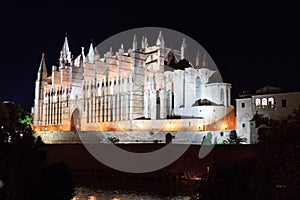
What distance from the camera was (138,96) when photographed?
36.1 m

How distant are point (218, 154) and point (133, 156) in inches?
229

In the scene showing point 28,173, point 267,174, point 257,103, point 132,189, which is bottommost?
point 132,189

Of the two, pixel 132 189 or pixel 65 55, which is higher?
pixel 65 55

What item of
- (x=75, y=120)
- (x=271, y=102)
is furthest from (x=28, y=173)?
(x=75, y=120)

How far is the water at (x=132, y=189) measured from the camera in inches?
629

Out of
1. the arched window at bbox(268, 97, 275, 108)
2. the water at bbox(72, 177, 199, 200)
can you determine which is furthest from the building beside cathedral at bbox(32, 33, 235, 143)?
the water at bbox(72, 177, 199, 200)

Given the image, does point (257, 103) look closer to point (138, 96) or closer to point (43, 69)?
point (138, 96)

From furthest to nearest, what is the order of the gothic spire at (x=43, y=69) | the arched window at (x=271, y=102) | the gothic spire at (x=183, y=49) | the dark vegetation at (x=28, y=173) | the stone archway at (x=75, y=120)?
1. the gothic spire at (x=43, y=69)
2. the stone archway at (x=75, y=120)
3. the gothic spire at (x=183, y=49)
4. the arched window at (x=271, y=102)
5. the dark vegetation at (x=28, y=173)

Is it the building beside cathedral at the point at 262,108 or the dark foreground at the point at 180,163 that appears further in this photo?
the building beside cathedral at the point at 262,108

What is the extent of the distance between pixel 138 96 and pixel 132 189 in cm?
1858

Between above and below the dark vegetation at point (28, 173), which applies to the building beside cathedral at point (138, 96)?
above

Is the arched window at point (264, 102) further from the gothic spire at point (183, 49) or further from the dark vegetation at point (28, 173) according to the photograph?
the dark vegetation at point (28, 173)

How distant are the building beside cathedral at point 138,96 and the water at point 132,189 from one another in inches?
329

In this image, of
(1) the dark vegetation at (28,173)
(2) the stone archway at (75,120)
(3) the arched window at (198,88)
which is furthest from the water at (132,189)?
(2) the stone archway at (75,120)
